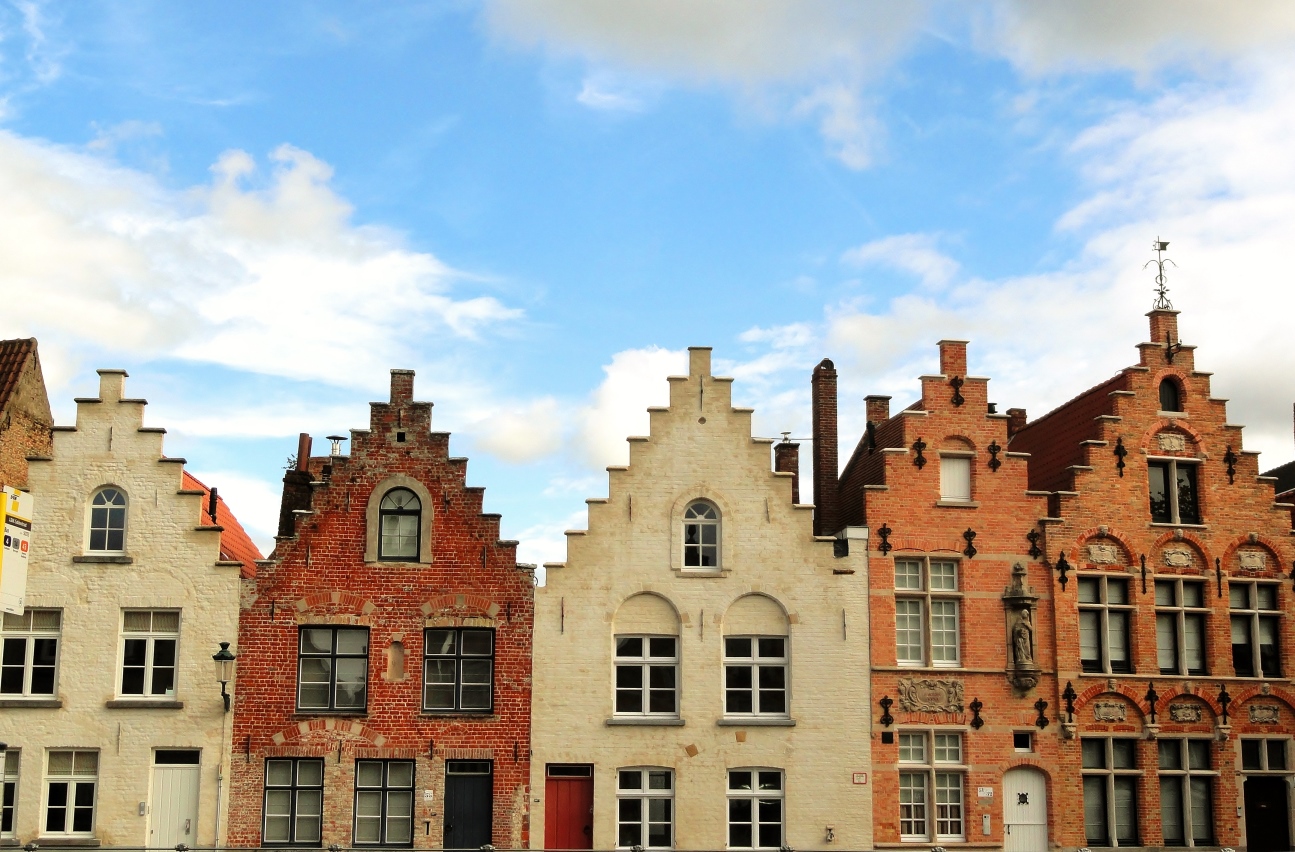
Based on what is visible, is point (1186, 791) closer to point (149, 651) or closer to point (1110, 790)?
point (1110, 790)

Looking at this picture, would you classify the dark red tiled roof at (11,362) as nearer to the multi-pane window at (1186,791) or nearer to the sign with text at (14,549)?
the sign with text at (14,549)

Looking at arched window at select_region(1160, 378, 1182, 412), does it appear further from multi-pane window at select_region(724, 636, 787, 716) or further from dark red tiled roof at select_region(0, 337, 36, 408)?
dark red tiled roof at select_region(0, 337, 36, 408)

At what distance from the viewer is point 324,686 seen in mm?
29094

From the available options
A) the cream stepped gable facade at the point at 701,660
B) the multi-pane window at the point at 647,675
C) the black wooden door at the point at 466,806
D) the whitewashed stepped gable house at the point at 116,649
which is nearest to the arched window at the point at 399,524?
the cream stepped gable facade at the point at 701,660

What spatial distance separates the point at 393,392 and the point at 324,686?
241 inches

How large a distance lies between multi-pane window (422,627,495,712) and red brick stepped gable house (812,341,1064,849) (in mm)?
7901

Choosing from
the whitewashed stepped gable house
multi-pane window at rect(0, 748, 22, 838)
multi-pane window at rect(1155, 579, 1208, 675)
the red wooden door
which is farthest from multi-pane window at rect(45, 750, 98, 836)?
multi-pane window at rect(1155, 579, 1208, 675)

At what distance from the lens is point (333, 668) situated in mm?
29172

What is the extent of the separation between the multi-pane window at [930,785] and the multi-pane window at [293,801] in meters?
11.7

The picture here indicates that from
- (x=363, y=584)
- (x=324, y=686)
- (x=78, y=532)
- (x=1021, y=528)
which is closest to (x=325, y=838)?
(x=324, y=686)

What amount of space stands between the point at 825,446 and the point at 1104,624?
7010 mm

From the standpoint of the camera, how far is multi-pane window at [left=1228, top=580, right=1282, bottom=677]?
31203mm

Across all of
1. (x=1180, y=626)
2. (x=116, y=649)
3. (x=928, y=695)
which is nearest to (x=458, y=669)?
(x=116, y=649)

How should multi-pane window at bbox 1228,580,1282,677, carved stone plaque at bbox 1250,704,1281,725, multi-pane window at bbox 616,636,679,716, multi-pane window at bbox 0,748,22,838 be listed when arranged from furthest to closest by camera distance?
multi-pane window at bbox 1228,580,1282,677
carved stone plaque at bbox 1250,704,1281,725
multi-pane window at bbox 616,636,679,716
multi-pane window at bbox 0,748,22,838
